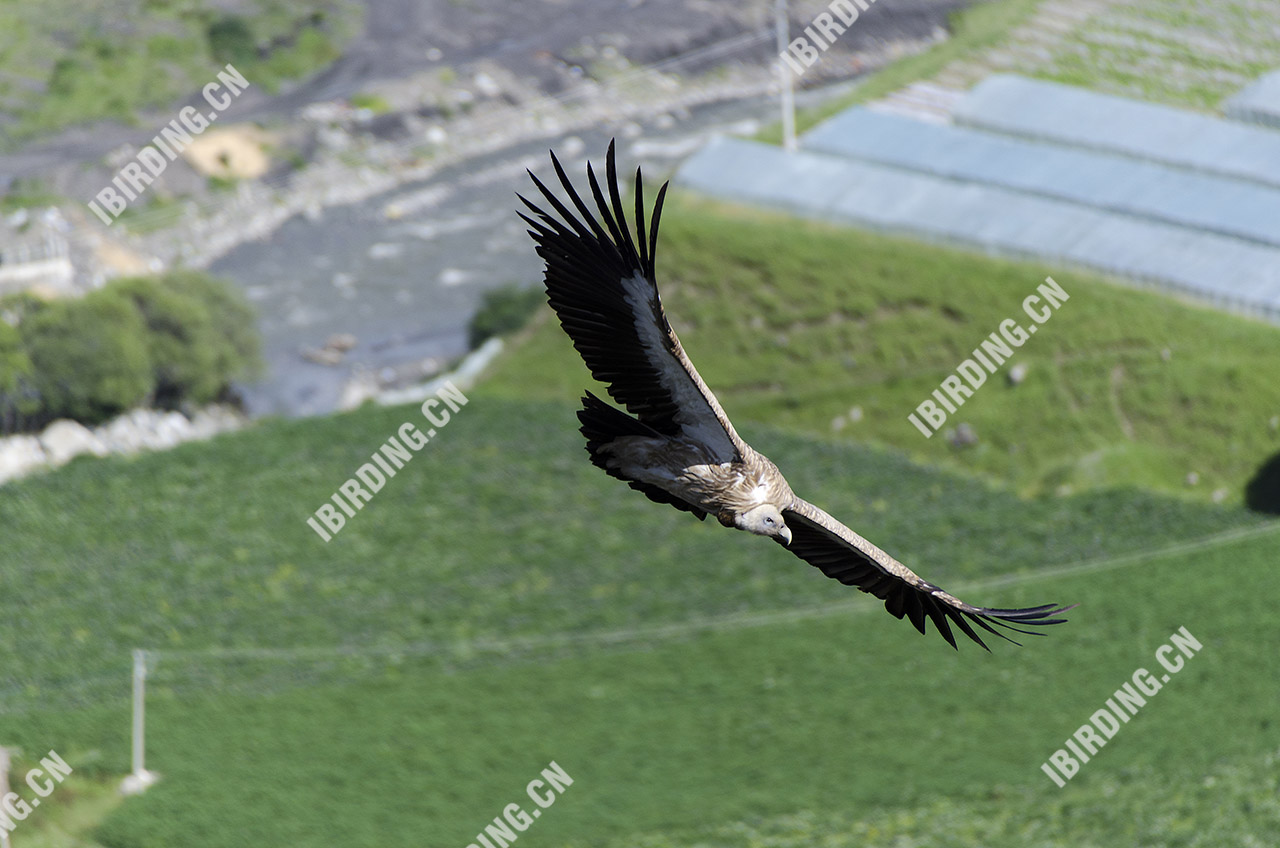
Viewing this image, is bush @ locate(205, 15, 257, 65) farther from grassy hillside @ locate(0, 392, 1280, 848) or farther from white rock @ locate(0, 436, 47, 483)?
grassy hillside @ locate(0, 392, 1280, 848)

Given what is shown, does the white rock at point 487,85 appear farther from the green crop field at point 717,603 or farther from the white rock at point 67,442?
the white rock at point 67,442

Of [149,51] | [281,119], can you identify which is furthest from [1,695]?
[149,51]

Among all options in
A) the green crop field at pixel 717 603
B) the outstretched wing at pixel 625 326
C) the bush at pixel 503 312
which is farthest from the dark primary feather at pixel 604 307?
the bush at pixel 503 312

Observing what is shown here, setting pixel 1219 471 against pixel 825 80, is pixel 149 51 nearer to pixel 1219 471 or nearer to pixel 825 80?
pixel 825 80

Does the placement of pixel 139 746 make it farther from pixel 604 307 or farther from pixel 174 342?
pixel 604 307

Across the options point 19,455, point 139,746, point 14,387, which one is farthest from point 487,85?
point 139,746

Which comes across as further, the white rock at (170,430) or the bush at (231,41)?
the bush at (231,41)
